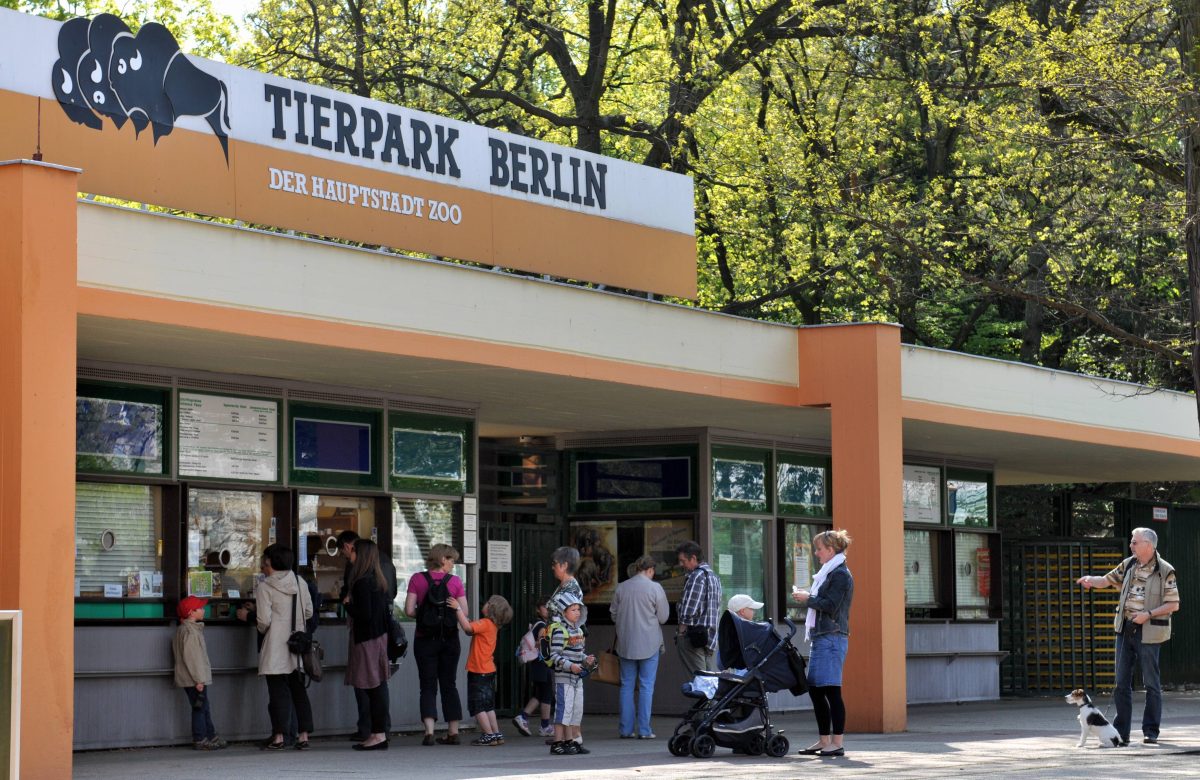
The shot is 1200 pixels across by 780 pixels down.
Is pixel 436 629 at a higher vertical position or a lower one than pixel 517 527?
lower

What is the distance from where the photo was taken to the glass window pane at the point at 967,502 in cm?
2205

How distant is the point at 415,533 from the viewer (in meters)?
16.1

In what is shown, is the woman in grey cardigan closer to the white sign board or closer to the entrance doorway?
the white sign board

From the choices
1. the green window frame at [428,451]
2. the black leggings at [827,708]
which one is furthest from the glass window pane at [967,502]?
the black leggings at [827,708]

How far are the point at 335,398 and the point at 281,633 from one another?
7.97ft

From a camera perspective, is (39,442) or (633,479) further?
(633,479)

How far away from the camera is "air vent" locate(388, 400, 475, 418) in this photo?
1591 cm

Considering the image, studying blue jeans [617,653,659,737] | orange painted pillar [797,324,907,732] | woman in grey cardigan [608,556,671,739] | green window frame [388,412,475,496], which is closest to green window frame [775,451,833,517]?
orange painted pillar [797,324,907,732]

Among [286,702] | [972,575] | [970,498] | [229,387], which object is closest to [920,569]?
[972,575]

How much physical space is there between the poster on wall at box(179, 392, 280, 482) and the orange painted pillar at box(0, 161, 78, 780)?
3427 millimetres

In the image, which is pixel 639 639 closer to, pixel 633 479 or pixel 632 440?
pixel 633 479

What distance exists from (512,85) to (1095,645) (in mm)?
13223

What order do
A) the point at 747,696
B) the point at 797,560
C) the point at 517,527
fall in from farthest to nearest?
the point at 797,560, the point at 517,527, the point at 747,696

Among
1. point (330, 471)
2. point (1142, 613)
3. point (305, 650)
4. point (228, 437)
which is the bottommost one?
point (305, 650)
